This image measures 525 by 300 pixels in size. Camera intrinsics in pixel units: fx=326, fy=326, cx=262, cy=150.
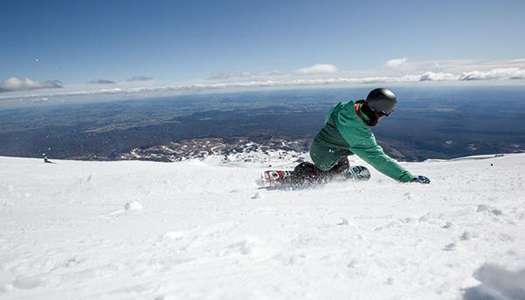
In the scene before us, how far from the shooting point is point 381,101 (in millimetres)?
5961

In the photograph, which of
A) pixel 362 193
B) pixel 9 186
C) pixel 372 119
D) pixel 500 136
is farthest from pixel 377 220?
pixel 500 136

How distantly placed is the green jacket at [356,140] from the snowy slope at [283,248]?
0.62m

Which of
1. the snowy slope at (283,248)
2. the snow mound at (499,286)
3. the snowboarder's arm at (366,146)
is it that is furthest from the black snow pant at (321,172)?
the snow mound at (499,286)

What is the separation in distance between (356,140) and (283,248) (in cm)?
392

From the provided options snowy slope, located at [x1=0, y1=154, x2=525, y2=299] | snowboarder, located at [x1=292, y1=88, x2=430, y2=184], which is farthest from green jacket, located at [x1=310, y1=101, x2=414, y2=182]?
snowy slope, located at [x1=0, y1=154, x2=525, y2=299]

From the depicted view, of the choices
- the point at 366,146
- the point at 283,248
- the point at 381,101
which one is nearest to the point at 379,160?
the point at 366,146

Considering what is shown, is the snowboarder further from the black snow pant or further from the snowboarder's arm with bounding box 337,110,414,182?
the black snow pant

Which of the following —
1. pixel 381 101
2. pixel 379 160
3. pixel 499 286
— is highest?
pixel 381 101

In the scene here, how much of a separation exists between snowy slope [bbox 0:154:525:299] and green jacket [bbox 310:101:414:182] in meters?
0.62

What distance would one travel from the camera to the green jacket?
6055 millimetres

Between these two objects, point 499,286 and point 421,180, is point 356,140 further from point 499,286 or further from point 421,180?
point 499,286

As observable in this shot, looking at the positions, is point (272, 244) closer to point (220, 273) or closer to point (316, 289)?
point (220, 273)

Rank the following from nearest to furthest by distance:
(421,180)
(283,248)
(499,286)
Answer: (499,286) → (283,248) → (421,180)

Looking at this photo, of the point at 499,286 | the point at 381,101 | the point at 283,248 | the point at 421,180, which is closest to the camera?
the point at 499,286
